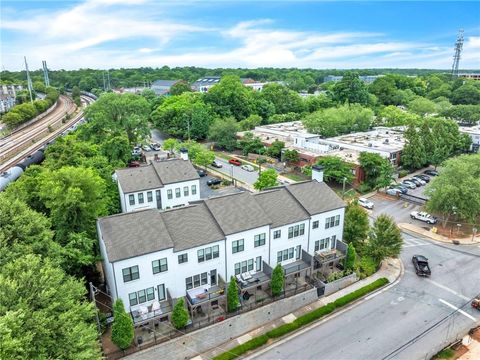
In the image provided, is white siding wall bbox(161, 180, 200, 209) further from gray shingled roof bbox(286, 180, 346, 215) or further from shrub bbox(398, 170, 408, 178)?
shrub bbox(398, 170, 408, 178)

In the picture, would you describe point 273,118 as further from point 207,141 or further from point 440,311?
point 440,311

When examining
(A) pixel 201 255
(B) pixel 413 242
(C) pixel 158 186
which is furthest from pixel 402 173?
(A) pixel 201 255

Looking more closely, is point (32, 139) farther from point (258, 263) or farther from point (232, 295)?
point (232, 295)

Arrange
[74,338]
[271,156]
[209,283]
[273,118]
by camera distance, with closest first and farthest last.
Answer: [74,338] < [209,283] < [271,156] < [273,118]

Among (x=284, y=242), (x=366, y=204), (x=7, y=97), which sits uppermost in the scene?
(x=7, y=97)

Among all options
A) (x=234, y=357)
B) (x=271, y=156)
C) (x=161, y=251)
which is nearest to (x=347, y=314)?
(x=234, y=357)
